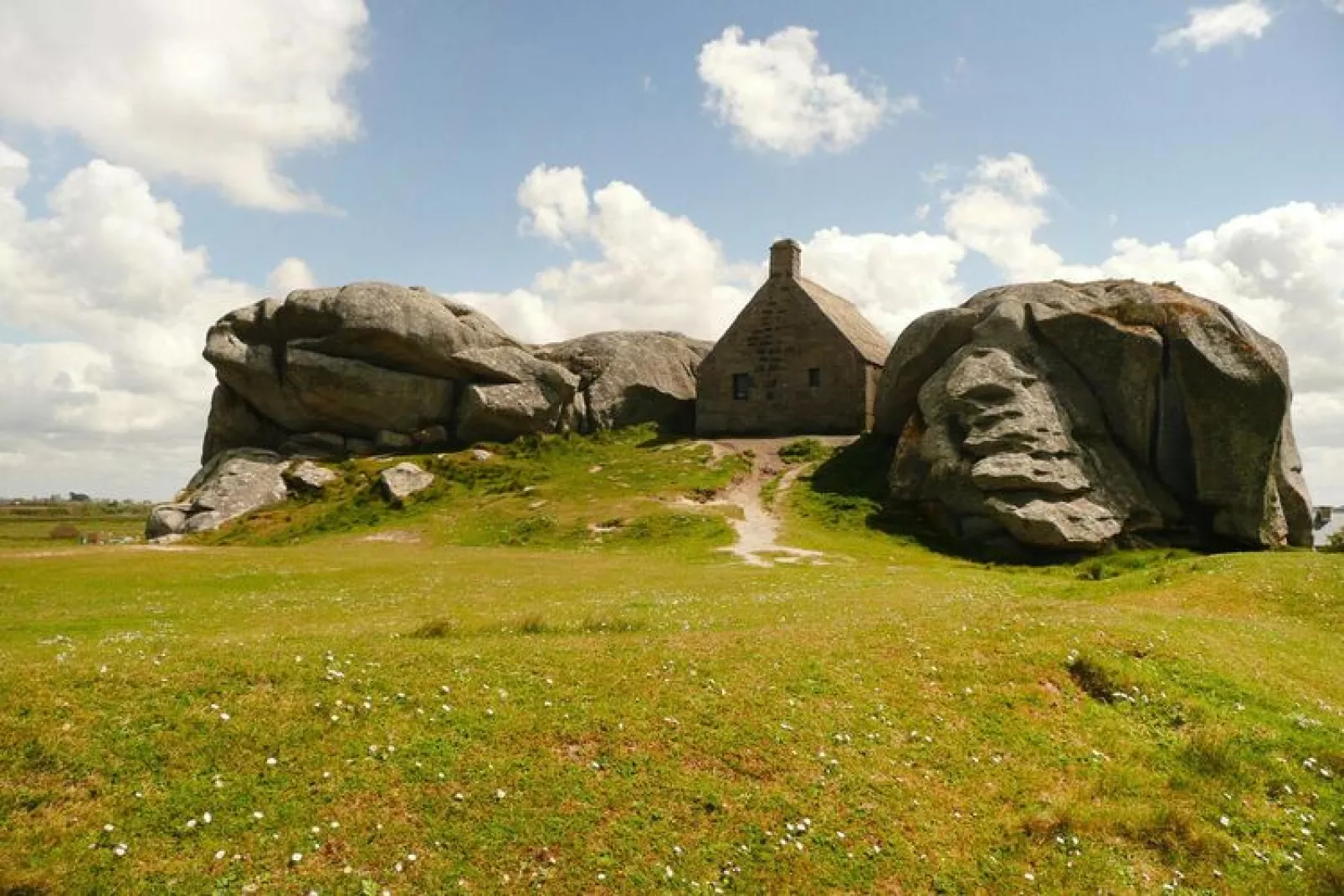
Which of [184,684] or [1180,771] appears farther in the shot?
[1180,771]

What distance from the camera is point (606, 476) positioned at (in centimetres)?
5300

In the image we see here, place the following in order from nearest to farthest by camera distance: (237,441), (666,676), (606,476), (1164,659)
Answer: (666,676) → (1164,659) → (606,476) → (237,441)

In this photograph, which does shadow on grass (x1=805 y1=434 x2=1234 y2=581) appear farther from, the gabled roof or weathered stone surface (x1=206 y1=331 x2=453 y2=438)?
weathered stone surface (x1=206 y1=331 x2=453 y2=438)

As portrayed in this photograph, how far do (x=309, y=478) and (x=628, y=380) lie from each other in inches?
1038

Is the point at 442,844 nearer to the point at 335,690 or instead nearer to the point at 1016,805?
the point at 335,690

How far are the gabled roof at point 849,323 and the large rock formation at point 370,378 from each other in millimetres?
20458

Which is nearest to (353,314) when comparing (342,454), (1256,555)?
(342,454)

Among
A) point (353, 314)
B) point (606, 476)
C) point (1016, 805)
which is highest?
point (353, 314)

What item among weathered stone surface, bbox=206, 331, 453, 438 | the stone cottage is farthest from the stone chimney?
weathered stone surface, bbox=206, 331, 453, 438

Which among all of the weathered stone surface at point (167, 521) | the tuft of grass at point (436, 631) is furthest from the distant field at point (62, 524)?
the tuft of grass at point (436, 631)

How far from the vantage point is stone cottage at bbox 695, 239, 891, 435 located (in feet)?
202

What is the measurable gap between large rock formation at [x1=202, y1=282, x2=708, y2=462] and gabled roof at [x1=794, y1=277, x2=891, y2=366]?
20458 mm

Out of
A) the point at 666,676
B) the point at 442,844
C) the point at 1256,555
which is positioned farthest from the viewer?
the point at 1256,555

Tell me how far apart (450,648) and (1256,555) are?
99.0 feet
